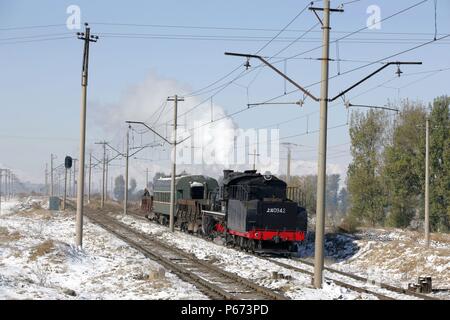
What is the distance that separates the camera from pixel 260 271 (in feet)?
75.8

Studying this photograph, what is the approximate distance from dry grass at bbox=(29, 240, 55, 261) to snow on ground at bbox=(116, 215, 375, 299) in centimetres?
628

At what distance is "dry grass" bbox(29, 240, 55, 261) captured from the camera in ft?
75.1

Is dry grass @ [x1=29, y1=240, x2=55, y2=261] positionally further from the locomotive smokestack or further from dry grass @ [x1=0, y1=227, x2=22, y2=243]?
the locomotive smokestack

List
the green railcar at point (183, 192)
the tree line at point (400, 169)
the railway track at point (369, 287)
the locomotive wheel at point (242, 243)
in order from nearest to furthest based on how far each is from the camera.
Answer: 1. the railway track at point (369, 287)
2. the locomotive wheel at point (242, 243)
3. the green railcar at point (183, 192)
4. the tree line at point (400, 169)

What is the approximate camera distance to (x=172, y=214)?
1747 inches

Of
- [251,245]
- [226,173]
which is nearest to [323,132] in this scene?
[251,245]

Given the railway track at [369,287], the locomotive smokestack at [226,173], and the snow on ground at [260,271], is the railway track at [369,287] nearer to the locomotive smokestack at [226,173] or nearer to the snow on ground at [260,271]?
the snow on ground at [260,271]

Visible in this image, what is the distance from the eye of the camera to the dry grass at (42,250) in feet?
75.1

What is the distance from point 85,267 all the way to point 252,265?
647 centimetres

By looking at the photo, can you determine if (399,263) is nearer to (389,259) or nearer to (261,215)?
(389,259)

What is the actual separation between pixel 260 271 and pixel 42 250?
7.67m

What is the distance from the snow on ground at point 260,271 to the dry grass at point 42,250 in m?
6.28

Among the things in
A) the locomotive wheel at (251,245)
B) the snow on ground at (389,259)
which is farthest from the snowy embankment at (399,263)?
the locomotive wheel at (251,245)

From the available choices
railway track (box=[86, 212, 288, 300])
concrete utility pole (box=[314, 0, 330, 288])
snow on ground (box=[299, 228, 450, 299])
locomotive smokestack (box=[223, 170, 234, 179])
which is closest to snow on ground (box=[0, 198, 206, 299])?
railway track (box=[86, 212, 288, 300])
